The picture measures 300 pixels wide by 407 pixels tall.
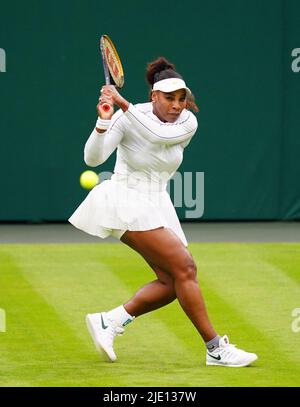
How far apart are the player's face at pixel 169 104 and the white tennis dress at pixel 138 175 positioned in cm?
4

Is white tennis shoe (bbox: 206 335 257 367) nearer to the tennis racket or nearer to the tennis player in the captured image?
the tennis player

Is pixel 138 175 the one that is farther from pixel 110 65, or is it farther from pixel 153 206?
pixel 110 65

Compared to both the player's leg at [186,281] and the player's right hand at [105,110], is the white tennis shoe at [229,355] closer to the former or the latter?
the player's leg at [186,281]

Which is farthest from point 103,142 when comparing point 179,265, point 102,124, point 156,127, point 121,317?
point 121,317

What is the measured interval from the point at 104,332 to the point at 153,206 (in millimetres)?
799

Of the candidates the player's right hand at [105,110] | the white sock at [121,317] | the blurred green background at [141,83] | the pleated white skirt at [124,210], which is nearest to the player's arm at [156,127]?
the player's right hand at [105,110]

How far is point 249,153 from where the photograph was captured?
13.9m

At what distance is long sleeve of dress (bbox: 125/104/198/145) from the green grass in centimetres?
127

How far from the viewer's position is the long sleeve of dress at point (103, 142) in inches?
283

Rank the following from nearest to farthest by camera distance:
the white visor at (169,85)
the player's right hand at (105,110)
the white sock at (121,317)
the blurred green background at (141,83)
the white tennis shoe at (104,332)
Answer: the player's right hand at (105,110) < the white visor at (169,85) < the white tennis shoe at (104,332) < the white sock at (121,317) < the blurred green background at (141,83)
